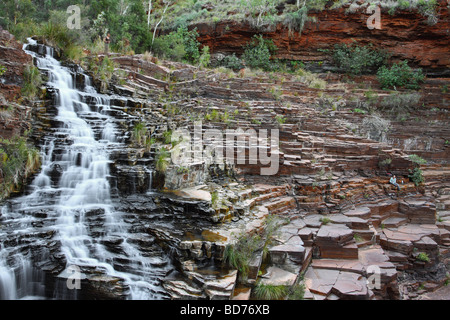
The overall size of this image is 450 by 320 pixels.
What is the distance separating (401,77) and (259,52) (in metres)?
7.84

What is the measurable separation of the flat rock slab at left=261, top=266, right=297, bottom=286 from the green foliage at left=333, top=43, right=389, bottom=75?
14.8 m

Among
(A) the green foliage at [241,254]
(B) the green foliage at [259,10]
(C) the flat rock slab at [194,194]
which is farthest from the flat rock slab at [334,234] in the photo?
(B) the green foliage at [259,10]

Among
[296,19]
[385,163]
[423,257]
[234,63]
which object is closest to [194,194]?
[423,257]

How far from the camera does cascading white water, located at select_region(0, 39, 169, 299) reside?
5020 mm

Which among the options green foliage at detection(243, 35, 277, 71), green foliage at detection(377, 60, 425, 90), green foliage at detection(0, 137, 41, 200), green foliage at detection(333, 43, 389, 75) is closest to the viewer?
green foliage at detection(0, 137, 41, 200)

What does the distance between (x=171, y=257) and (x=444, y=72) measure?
18.5 m

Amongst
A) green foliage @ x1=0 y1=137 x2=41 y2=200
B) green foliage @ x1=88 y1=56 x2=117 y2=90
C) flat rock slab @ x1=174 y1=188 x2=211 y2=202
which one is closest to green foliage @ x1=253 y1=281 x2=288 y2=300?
flat rock slab @ x1=174 y1=188 x2=211 y2=202

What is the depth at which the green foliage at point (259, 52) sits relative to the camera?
17.4 meters

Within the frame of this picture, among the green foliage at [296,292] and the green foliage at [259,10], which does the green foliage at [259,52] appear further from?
the green foliage at [296,292]

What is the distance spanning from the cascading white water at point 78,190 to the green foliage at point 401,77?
14169mm

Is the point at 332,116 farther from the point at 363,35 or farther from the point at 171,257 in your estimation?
the point at 171,257

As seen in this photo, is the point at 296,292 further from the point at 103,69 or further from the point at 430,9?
the point at 430,9

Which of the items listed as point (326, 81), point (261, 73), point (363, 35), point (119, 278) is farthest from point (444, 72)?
point (119, 278)

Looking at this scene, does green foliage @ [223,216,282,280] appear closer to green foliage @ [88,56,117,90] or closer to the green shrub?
green foliage @ [88,56,117,90]
